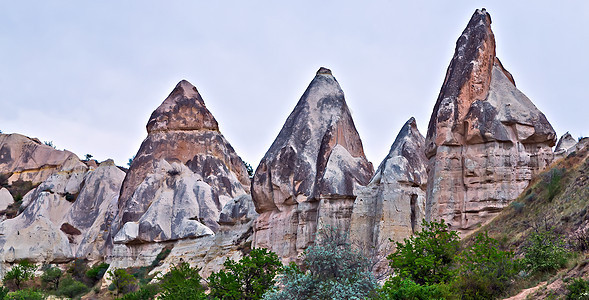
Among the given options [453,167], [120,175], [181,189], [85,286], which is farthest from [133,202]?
[453,167]

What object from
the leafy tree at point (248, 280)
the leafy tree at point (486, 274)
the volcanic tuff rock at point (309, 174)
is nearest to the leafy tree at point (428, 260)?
the leafy tree at point (486, 274)

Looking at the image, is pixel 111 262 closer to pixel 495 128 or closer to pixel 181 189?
pixel 181 189

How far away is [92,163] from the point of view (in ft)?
224

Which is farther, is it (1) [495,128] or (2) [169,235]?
(2) [169,235]

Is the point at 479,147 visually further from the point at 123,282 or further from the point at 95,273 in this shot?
the point at 95,273

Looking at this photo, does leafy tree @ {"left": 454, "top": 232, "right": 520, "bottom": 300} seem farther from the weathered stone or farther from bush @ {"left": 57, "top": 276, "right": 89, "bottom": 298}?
the weathered stone

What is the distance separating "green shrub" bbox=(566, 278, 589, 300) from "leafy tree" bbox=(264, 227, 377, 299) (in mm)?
4767

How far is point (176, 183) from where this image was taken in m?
46.2

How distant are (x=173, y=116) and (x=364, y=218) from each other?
25.0 metres

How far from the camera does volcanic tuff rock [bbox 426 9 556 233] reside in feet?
85.5

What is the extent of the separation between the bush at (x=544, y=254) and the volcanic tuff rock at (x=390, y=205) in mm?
8835

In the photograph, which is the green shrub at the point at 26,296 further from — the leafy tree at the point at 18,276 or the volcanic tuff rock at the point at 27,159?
the volcanic tuff rock at the point at 27,159

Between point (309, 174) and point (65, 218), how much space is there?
26.4 meters

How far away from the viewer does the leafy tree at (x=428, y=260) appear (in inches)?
777
